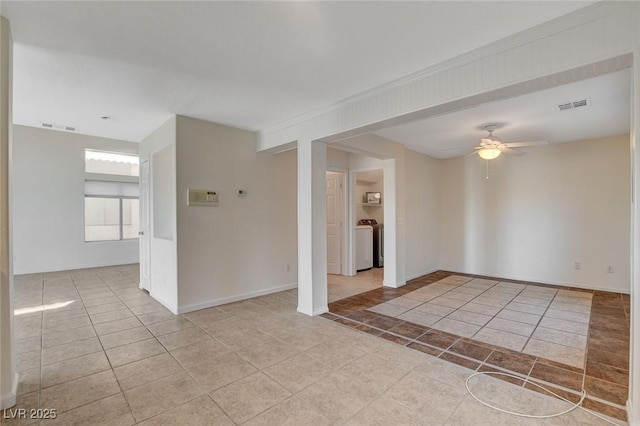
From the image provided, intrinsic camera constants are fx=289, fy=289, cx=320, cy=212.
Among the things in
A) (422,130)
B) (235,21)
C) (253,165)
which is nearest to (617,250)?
(422,130)

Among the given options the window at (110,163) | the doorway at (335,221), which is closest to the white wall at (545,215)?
the doorway at (335,221)

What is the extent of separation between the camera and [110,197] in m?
6.97

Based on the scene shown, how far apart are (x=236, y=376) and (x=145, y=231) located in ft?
11.5

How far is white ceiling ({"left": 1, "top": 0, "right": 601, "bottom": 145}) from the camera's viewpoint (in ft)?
6.00

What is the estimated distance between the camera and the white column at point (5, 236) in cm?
188

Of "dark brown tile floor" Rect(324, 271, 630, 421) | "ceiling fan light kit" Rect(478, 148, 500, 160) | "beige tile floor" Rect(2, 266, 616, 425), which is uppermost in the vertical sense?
"ceiling fan light kit" Rect(478, 148, 500, 160)

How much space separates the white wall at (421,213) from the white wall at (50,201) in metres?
6.74

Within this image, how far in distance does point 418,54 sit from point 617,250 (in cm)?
512

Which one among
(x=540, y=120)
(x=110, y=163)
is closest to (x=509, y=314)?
(x=540, y=120)

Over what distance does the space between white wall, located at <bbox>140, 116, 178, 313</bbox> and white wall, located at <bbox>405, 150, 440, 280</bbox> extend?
13.3ft

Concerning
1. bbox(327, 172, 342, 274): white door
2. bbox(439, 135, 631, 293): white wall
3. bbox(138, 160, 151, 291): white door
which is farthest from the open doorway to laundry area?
bbox(138, 160, 151, 291): white door

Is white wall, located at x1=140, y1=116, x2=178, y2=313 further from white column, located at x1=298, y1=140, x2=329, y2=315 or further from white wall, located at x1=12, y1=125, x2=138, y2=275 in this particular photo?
white wall, located at x1=12, y1=125, x2=138, y2=275

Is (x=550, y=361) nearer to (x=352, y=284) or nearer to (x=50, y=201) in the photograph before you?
(x=352, y=284)

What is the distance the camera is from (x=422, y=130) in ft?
14.4
